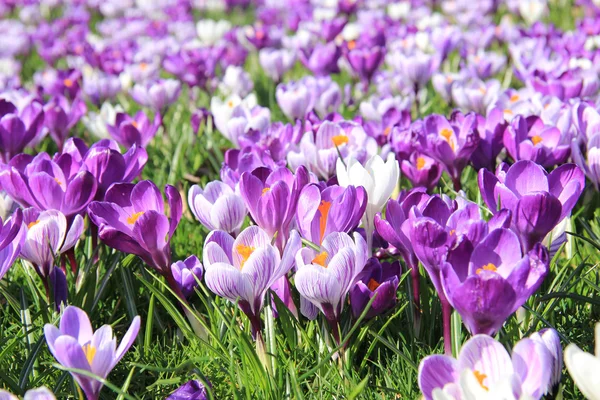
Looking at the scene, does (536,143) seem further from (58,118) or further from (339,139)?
(58,118)

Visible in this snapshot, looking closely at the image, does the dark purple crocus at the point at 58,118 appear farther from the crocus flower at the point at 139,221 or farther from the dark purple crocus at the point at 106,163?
the crocus flower at the point at 139,221

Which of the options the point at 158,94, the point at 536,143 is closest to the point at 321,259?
the point at 536,143

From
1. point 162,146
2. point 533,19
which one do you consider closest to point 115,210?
point 162,146

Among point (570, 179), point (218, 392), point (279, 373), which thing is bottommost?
point (218, 392)

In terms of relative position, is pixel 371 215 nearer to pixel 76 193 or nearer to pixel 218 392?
pixel 218 392

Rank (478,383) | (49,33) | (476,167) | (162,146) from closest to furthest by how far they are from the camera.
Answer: (478,383), (476,167), (162,146), (49,33)

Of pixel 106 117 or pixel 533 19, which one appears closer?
pixel 106 117

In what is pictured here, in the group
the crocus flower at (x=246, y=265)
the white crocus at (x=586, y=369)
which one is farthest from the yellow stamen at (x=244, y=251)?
the white crocus at (x=586, y=369)

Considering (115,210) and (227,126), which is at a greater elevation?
(115,210)
